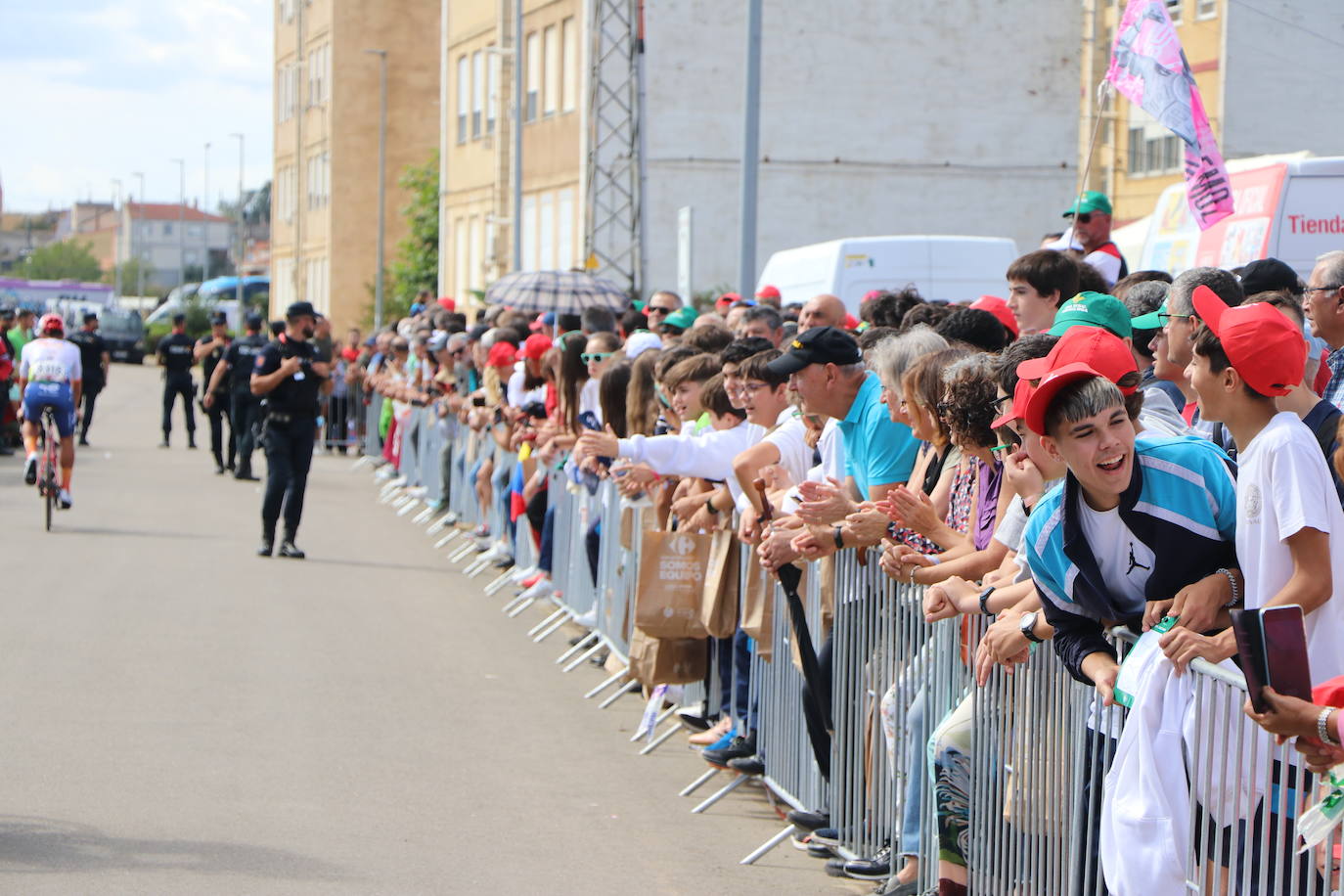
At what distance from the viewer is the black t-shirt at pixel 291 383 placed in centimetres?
1634

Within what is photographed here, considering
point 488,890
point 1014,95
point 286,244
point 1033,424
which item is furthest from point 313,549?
point 286,244

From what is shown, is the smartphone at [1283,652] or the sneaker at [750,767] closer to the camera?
the smartphone at [1283,652]

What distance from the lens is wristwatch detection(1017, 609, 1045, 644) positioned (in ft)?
16.5

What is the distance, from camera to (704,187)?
37312mm

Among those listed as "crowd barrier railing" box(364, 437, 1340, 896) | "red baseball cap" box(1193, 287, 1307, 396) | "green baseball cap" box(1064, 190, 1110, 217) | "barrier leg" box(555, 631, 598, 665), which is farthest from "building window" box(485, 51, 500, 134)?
"red baseball cap" box(1193, 287, 1307, 396)

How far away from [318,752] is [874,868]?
3263 millimetres

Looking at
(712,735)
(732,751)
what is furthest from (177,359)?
(732,751)

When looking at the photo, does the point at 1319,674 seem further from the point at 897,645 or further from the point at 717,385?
the point at 717,385

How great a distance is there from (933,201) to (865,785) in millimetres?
32408

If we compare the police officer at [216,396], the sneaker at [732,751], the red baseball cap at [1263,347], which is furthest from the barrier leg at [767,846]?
the police officer at [216,396]

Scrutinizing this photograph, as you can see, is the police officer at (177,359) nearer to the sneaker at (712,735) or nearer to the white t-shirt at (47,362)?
the white t-shirt at (47,362)

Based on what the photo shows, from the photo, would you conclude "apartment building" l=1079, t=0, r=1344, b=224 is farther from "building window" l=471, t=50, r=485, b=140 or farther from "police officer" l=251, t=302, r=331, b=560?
"building window" l=471, t=50, r=485, b=140

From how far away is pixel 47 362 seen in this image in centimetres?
1839

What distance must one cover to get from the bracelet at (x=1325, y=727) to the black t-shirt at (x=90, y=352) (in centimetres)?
2629
